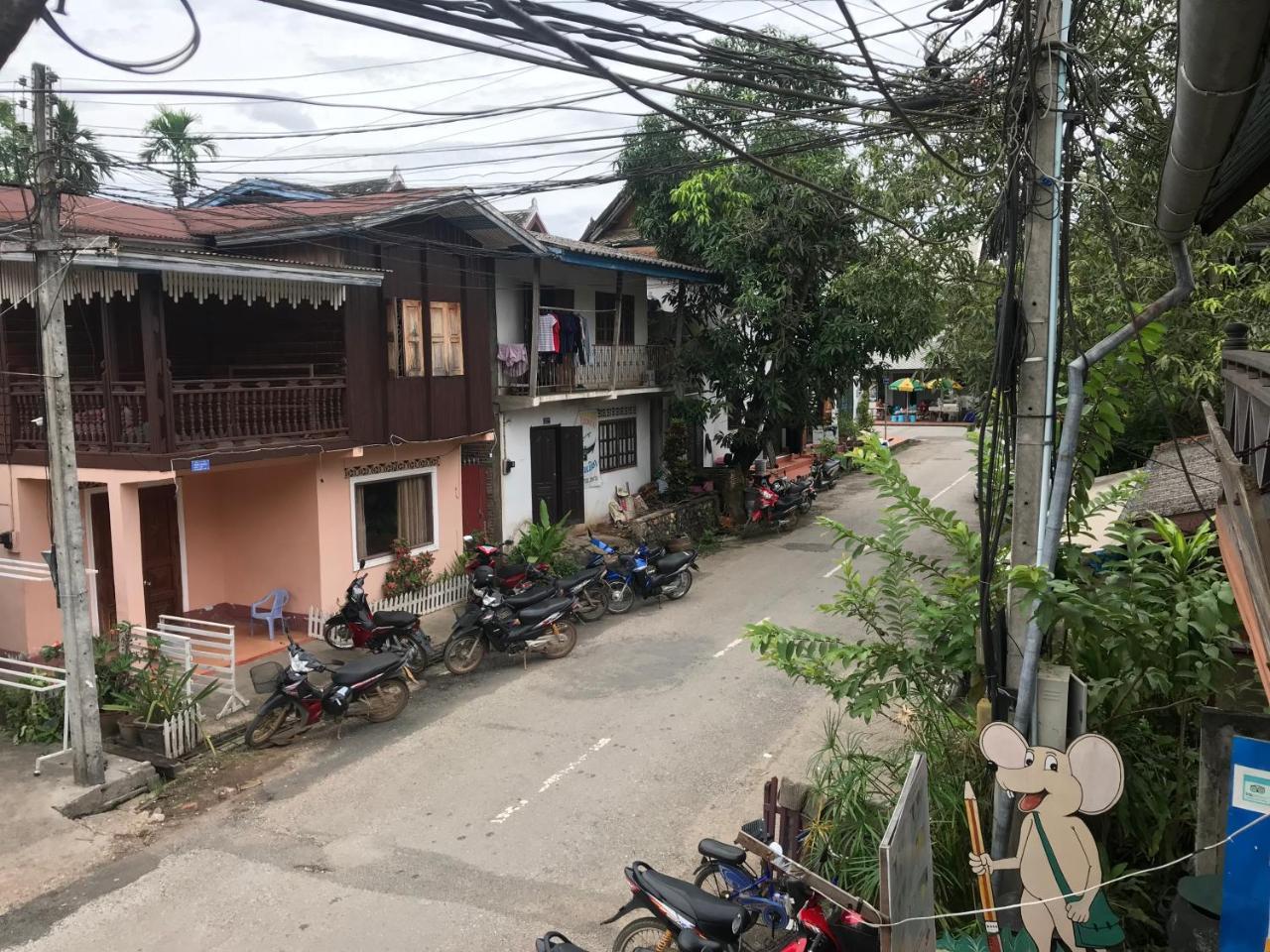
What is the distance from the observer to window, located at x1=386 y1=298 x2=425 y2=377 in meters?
13.5

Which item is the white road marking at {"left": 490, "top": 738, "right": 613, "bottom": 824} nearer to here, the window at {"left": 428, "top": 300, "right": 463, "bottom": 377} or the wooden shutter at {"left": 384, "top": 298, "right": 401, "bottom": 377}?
the wooden shutter at {"left": 384, "top": 298, "right": 401, "bottom": 377}

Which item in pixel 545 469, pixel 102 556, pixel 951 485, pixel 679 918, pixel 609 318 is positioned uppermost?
pixel 609 318

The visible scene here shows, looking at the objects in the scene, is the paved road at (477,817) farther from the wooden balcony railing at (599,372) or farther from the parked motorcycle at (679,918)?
the wooden balcony railing at (599,372)

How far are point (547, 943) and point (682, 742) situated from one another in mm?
4153

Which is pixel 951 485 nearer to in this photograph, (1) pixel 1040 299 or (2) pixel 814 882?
(1) pixel 1040 299

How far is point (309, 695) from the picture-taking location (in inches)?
359

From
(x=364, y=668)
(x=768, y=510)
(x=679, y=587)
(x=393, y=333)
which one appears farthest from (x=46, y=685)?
(x=768, y=510)

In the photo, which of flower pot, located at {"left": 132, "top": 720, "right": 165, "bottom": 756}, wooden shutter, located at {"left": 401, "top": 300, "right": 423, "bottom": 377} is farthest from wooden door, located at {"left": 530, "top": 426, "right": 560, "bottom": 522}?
flower pot, located at {"left": 132, "top": 720, "right": 165, "bottom": 756}

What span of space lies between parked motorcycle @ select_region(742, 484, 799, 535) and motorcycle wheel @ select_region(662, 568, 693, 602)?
5.11 metres

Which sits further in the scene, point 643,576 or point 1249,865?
point 643,576

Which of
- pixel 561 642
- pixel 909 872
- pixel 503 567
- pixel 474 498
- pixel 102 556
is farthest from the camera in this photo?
pixel 474 498

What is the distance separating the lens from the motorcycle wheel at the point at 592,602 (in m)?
13.2

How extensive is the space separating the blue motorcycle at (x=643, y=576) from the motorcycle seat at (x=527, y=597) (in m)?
1.77

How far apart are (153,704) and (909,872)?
7531 mm
